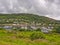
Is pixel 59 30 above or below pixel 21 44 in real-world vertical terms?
below

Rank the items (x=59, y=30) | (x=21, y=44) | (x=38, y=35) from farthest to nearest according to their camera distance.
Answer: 1. (x=59, y=30)
2. (x=38, y=35)
3. (x=21, y=44)

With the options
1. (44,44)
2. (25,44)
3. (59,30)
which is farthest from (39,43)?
(59,30)

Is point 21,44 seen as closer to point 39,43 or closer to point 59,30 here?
point 39,43

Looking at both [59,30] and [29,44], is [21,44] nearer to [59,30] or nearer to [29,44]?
[29,44]

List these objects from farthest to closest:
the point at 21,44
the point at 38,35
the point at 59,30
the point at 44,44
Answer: the point at 59,30 < the point at 38,35 < the point at 44,44 < the point at 21,44

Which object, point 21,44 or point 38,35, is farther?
point 38,35

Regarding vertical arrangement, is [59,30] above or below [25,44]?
below

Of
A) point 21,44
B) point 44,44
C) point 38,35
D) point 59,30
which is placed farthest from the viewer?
point 59,30

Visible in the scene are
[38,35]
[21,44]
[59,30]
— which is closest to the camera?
[21,44]

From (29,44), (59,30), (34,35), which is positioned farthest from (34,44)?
(59,30)
